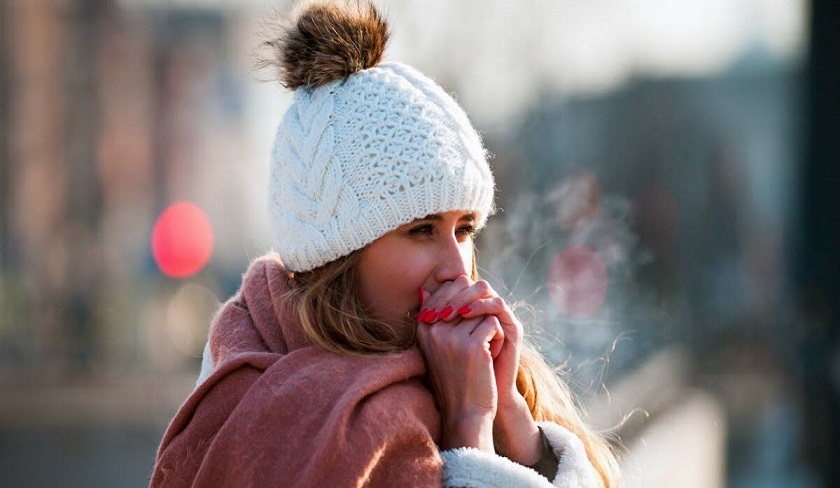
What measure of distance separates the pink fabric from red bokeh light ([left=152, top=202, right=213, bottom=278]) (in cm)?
2045

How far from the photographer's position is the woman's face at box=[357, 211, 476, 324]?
241 centimetres

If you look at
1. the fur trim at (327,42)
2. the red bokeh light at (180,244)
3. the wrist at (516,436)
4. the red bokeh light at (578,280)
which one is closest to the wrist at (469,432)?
the wrist at (516,436)

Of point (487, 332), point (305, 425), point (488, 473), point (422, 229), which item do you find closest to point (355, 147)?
point (422, 229)

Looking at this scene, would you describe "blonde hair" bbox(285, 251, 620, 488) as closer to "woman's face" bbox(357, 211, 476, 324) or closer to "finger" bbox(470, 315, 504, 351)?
"woman's face" bbox(357, 211, 476, 324)

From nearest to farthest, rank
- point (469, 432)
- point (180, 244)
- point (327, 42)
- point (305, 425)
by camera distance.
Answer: point (305, 425) < point (469, 432) < point (327, 42) < point (180, 244)

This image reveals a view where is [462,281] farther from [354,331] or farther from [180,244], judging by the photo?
[180,244]

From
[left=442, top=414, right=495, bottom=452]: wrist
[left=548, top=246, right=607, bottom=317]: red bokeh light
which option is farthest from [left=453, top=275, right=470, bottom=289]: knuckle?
[left=548, top=246, right=607, bottom=317]: red bokeh light

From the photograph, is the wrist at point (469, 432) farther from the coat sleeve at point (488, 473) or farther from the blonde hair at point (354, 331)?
the blonde hair at point (354, 331)

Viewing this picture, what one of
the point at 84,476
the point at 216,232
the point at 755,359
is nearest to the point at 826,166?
the point at 84,476

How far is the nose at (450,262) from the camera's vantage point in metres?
2.40

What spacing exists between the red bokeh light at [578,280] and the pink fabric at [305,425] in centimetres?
372

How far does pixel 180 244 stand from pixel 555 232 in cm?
1914

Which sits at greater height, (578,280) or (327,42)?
(327,42)

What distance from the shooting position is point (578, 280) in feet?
20.2
